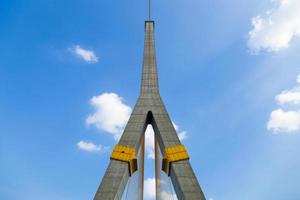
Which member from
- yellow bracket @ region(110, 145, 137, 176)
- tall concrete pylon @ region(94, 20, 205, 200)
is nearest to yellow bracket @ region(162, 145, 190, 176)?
tall concrete pylon @ region(94, 20, 205, 200)

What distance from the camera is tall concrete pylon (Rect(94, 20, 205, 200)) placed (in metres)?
9.67

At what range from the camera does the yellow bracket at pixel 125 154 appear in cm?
1077

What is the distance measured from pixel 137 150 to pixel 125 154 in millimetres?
1179

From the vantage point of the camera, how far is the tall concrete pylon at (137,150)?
9672mm

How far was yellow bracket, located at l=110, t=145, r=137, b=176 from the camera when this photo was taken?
35.3ft

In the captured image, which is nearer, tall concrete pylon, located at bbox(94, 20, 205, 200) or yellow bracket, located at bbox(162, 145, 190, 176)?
tall concrete pylon, located at bbox(94, 20, 205, 200)

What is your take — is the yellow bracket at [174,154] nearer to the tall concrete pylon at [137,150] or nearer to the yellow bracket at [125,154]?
the tall concrete pylon at [137,150]

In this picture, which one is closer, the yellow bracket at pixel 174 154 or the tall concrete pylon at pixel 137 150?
the tall concrete pylon at pixel 137 150

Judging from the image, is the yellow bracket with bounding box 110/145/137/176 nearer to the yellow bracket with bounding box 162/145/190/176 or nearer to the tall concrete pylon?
the tall concrete pylon

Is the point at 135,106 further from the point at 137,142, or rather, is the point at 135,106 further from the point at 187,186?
the point at 187,186

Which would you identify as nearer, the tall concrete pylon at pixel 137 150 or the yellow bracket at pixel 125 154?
the tall concrete pylon at pixel 137 150

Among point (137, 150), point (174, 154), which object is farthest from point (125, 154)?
point (174, 154)

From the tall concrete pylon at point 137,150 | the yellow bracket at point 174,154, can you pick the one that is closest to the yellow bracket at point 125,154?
the tall concrete pylon at point 137,150

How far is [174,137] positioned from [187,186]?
7.96 ft
